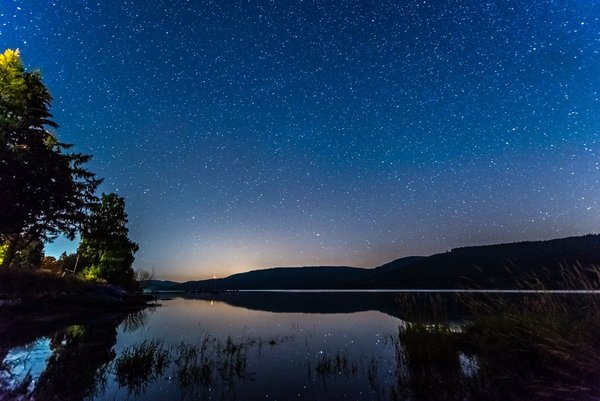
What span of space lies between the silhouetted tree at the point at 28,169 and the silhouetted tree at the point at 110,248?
15945 millimetres

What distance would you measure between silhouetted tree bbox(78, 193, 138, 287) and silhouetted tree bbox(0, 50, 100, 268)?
15.9 m

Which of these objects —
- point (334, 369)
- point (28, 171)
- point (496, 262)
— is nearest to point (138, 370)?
point (334, 369)

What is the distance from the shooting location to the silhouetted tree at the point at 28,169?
1090 inches

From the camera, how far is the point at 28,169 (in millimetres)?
28578

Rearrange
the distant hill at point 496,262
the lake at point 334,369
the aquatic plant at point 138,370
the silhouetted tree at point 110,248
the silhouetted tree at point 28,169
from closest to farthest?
the lake at point 334,369 → the aquatic plant at point 138,370 → the silhouetted tree at point 28,169 → the silhouetted tree at point 110,248 → the distant hill at point 496,262

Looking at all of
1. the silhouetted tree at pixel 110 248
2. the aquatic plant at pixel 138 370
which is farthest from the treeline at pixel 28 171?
the aquatic plant at pixel 138 370

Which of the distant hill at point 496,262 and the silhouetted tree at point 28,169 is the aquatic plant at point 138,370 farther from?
the distant hill at point 496,262

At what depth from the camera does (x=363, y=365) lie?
14.0 meters

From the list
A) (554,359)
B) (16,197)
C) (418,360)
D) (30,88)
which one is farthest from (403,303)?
(30,88)

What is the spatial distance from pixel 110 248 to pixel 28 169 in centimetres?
2638

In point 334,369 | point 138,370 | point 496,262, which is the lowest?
point 334,369

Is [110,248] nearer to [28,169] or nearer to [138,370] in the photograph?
[28,169]

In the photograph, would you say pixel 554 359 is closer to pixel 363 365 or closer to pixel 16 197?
pixel 363 365

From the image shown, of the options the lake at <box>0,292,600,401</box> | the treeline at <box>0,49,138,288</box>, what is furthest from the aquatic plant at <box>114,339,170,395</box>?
the treeline at <box>0,49,138,288</box>
